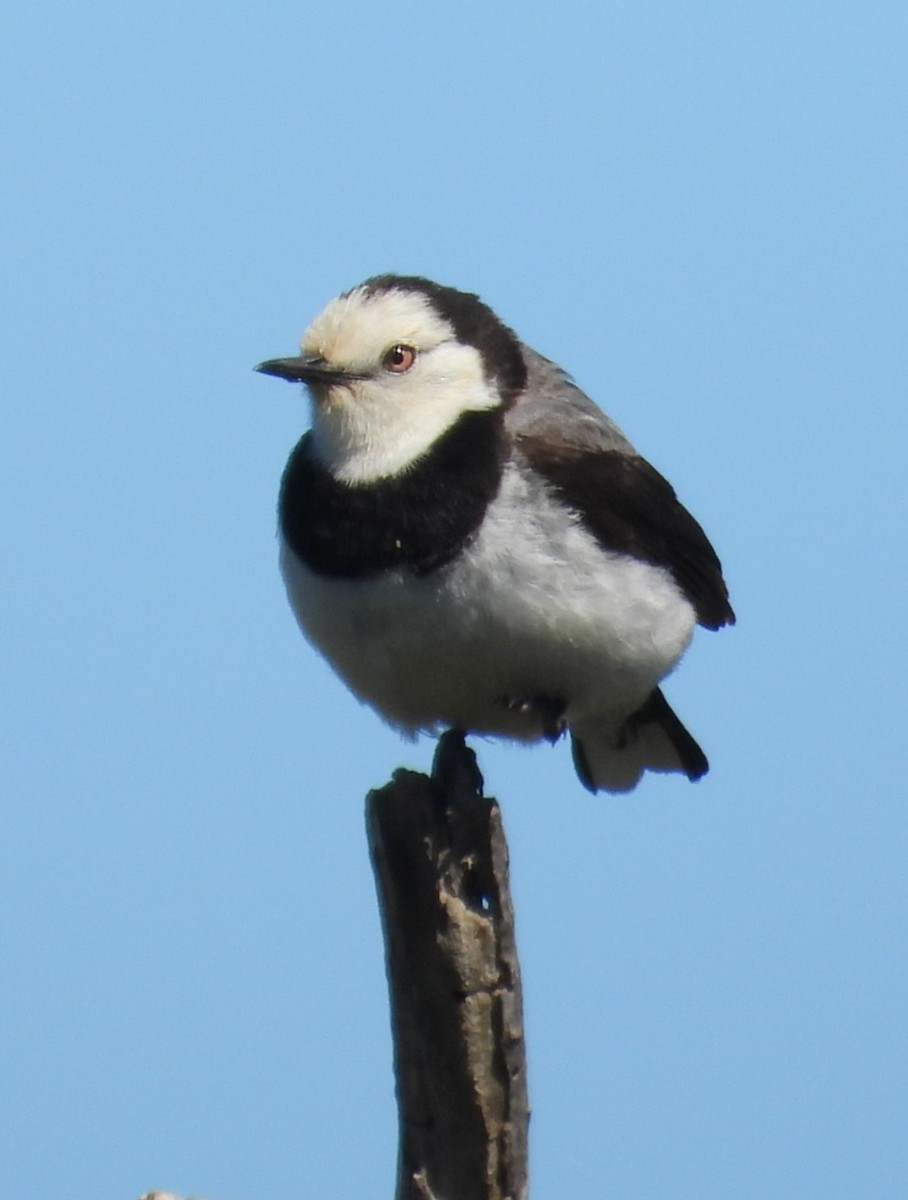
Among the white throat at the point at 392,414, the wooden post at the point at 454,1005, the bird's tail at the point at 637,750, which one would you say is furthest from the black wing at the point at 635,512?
the wooden post at the point at 454,1005

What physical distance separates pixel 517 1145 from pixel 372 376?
2.32 m

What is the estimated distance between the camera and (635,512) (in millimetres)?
6699

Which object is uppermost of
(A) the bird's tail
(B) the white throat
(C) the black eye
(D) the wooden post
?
(C) the black eye

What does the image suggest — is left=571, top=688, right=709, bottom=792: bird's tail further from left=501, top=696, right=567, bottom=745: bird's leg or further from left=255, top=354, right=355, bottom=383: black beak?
left=255, top=354, right=355, bottom=383: black beak

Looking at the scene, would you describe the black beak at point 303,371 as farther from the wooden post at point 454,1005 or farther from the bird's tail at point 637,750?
the bird's tail at point 637,750

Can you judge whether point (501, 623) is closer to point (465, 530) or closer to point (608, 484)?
point (465, 530)

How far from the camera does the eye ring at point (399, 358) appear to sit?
6516 mm

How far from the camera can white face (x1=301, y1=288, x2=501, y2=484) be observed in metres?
6.40

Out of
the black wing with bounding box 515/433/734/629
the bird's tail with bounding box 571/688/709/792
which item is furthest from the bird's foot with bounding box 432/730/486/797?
the bird's tail with bounding box 571/688/709/792

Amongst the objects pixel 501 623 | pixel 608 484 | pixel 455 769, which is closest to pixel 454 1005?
pixel 455 769

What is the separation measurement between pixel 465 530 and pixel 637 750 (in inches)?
80.9

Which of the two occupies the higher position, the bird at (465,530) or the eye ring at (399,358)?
the eye ring at (399,358)

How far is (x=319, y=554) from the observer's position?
6.29 m

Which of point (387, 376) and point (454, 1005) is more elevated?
point (387, 376)
